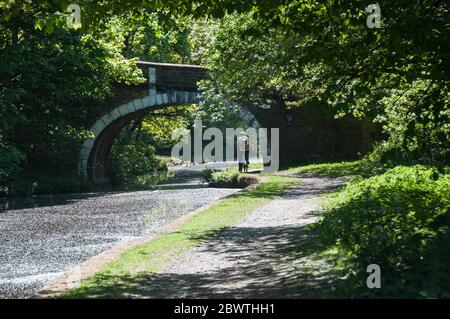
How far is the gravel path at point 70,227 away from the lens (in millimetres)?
10742

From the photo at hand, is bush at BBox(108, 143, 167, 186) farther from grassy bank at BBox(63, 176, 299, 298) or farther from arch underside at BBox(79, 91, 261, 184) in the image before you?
grassy bank at BBox(63, 176, 299, 298)

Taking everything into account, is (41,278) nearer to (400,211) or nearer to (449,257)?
(400,211)

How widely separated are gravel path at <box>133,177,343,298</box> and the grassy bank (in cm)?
21

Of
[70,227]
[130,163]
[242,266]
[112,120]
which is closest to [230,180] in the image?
[112,120]

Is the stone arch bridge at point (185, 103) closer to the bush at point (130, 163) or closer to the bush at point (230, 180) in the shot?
the bush at point (130, 163)

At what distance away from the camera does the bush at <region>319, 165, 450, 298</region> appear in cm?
728

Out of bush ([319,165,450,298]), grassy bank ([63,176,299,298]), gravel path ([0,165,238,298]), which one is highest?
bush ([319,165,450,298])

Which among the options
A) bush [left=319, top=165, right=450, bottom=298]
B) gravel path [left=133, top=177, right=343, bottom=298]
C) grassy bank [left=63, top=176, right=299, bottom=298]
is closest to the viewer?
bush [left=319, top=165, right=450, bottom=298]

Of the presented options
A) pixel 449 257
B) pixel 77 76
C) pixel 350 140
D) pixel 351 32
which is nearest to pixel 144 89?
pixel 77 76

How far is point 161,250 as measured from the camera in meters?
10.9

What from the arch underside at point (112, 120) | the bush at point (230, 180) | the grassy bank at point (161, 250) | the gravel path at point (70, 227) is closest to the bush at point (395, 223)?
the grassy bank at point (161, 250)

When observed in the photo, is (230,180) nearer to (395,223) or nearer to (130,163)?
(130,163)

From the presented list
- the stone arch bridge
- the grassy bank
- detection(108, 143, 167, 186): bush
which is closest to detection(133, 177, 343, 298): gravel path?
the grassy bank

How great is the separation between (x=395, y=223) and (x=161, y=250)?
11.6 feet
